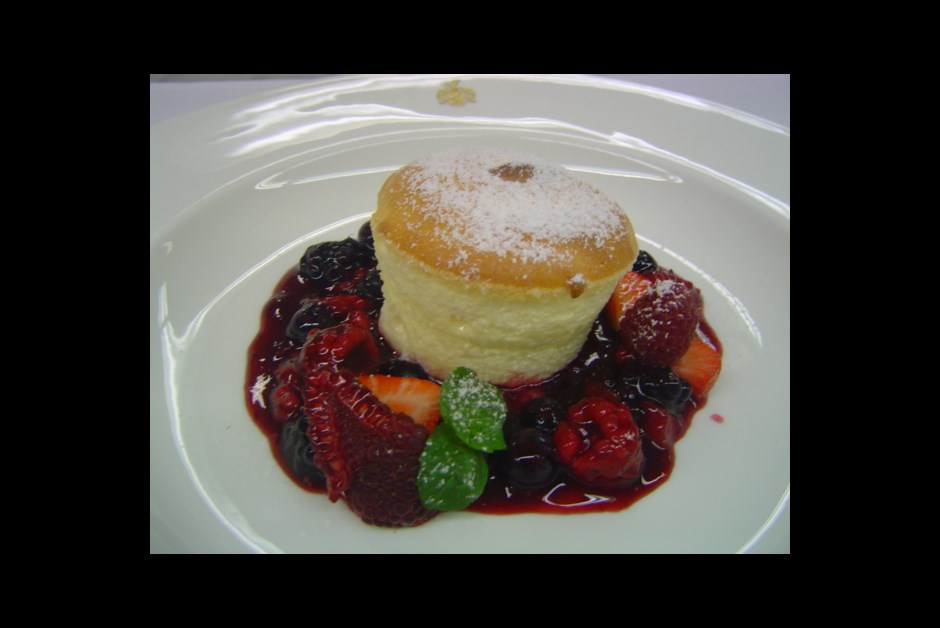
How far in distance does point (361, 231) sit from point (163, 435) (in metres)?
1.06

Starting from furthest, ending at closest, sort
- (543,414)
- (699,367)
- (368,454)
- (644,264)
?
1. (644,264)
2. (699,367)
3. (543,414)
4. (368,454)

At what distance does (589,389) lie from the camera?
1.96 meters

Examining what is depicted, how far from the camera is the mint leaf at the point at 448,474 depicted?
1586 millimetres

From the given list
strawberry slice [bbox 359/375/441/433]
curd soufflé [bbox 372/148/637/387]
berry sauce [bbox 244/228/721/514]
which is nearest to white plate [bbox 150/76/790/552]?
berry sauce [bbox 244/228/721/514]

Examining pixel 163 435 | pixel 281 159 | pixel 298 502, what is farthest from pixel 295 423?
pixel 281 159

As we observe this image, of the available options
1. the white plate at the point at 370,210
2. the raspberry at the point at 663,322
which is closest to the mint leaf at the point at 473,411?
the white plate at the point at 370,210

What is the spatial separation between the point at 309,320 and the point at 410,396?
56 centimetres

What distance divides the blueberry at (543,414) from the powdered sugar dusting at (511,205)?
16.9 inches

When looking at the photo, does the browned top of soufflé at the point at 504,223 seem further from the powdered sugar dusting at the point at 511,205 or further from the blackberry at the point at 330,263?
the blackberry at the point at 330,263

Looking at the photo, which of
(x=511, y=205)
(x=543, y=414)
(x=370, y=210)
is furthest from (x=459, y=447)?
(x=370, y=210)

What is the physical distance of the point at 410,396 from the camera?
5.76 feet

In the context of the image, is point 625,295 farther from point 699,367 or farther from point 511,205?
point 511,205

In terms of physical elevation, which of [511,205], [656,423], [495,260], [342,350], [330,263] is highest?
[511,205]

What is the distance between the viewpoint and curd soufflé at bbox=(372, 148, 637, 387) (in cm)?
171
